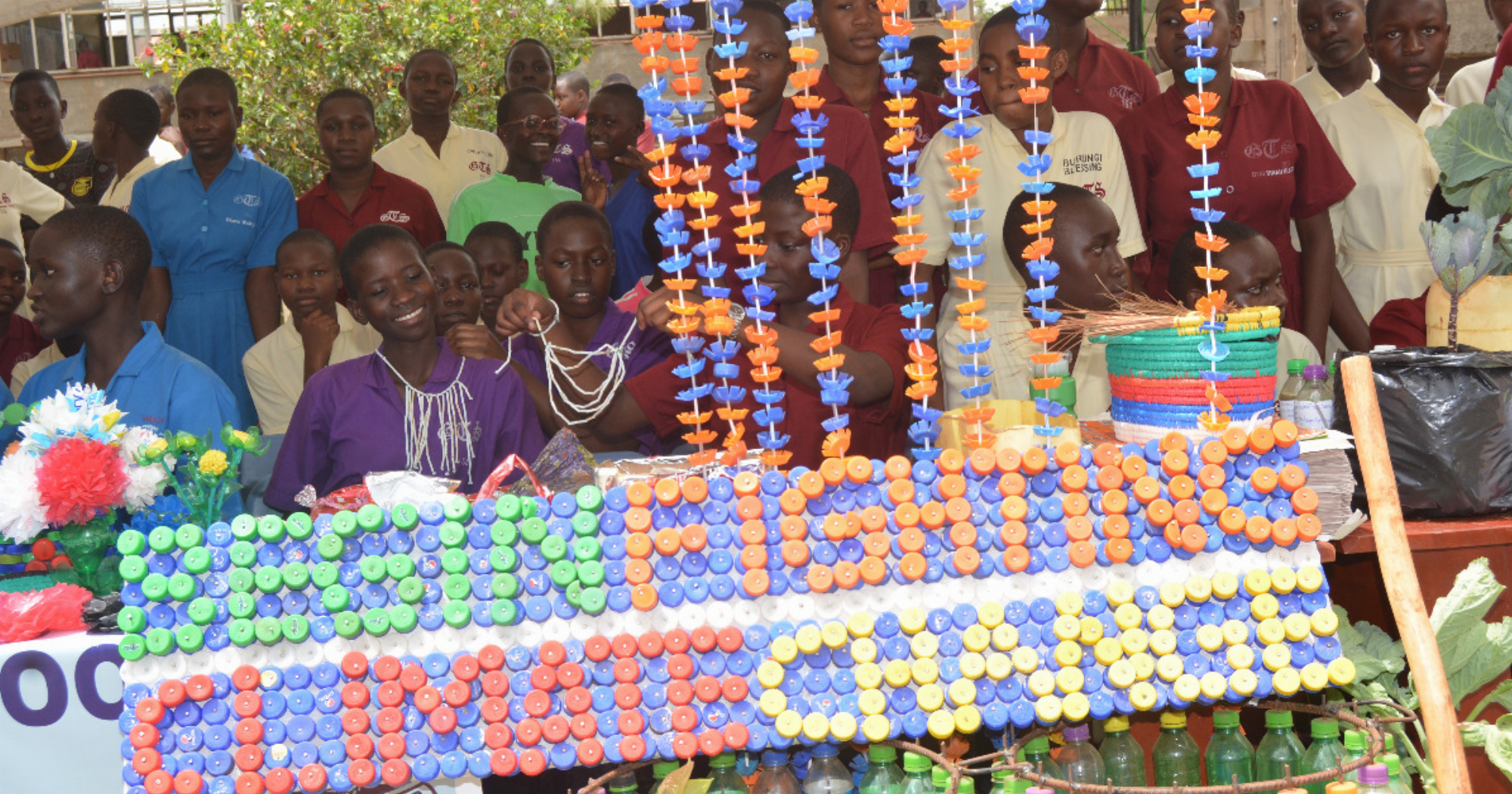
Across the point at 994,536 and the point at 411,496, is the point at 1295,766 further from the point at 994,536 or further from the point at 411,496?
the point at 411,496

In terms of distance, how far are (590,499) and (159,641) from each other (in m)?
0.72

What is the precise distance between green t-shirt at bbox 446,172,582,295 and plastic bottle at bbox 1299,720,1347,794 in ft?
9.74

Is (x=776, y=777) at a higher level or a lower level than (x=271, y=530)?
lower

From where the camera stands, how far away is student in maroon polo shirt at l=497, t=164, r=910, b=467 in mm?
2951

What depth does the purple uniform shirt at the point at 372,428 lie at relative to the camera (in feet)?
10.2

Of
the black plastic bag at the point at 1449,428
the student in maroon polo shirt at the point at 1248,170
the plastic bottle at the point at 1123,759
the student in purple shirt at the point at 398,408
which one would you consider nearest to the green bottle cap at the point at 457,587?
the student in purple shirt at the point at 398,408

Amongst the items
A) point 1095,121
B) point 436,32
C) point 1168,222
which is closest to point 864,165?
point 1095,121

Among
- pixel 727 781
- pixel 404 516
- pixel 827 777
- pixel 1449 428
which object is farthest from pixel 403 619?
pixel 1449 428

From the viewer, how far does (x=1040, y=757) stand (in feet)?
7.66

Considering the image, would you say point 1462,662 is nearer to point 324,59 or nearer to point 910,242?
point 910,242

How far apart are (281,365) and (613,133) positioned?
144 centimetres

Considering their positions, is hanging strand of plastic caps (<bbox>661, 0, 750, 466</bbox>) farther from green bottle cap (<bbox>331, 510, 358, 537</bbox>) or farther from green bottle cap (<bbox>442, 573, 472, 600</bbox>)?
green bottle cap (<bbox>331, 510, 358, 537</bbox>)

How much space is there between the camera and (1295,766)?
2371 mm

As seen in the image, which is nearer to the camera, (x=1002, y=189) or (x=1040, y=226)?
(x=1040, y=226)
